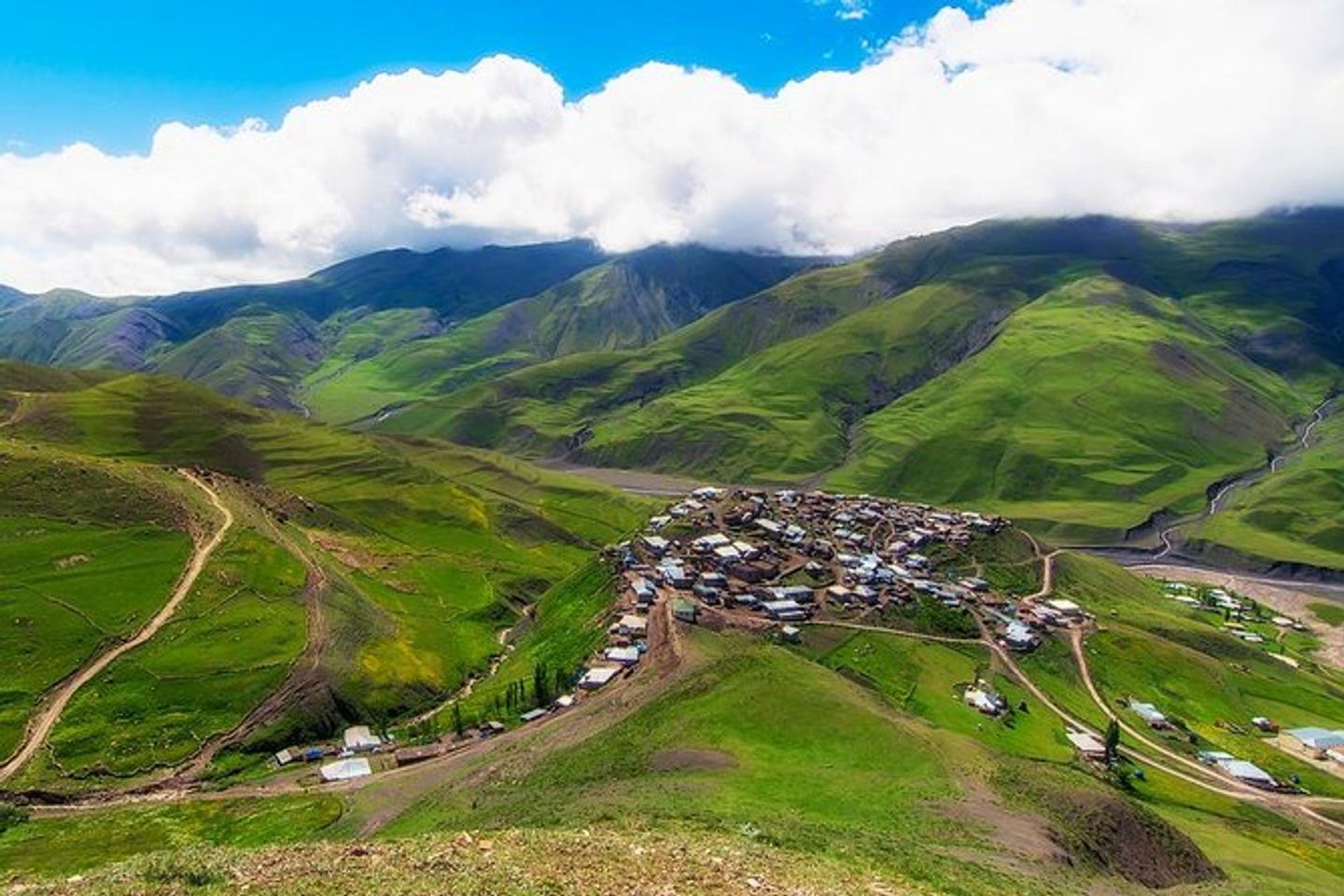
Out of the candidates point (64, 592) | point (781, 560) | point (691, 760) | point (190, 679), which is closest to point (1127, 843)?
point (691, 760)

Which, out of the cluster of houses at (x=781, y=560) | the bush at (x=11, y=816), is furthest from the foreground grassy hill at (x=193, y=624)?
the cluster of houses at (x=781, y=560)

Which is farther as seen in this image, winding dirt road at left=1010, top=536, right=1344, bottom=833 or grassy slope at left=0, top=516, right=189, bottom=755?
Result: grassy slope at left=0, top=516, right=189, bottom=755

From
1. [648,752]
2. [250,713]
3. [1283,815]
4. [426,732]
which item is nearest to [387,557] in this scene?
[250,713]

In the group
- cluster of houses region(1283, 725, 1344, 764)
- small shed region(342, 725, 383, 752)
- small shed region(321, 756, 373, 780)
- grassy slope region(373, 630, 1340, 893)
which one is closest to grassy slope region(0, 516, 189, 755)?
small shed region(342, 725, 383, 752)

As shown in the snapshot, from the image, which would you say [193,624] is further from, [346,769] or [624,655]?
[624,655]

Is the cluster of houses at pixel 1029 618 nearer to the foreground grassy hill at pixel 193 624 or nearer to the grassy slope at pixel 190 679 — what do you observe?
the foreground grassy hill at pixel 193 624

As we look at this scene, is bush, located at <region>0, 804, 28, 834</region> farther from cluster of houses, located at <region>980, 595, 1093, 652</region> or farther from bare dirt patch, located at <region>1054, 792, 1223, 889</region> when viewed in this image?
cluster of houses, located at <region>980, 595, 1093, 652</region>
